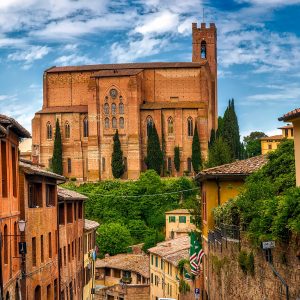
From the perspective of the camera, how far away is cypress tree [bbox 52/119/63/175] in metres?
126

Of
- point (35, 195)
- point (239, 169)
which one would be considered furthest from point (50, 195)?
point (239, 169)

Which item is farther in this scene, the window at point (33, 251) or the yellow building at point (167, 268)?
the yellow building at point (167, 268)

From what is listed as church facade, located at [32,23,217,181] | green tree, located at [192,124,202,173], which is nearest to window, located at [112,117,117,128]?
church facade, located at [32,23,217,181]

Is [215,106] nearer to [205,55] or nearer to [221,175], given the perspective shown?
[205,55]

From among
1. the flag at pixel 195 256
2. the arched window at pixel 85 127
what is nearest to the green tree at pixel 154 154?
the arched window at pixel 85 127

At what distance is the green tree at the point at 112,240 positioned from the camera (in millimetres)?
92188

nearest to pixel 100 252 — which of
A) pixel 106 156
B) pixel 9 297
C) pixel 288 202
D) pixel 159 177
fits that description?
pixel 159 177

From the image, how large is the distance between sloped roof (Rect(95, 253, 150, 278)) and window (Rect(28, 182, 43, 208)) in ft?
134

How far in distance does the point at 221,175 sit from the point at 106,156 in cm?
9589

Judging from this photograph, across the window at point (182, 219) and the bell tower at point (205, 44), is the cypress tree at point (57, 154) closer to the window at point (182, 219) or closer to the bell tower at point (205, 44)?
the bell tower at point (205, 44)

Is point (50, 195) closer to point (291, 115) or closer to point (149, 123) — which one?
point (291, 115)

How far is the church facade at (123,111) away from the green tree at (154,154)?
5.51 ft

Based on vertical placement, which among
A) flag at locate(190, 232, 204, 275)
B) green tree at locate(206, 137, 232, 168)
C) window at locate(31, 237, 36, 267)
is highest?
green tree at locate(206, 137, 232, 168)

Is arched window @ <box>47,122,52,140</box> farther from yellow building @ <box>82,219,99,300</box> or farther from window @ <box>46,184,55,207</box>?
window @ <box>46,184,55,207</box>
